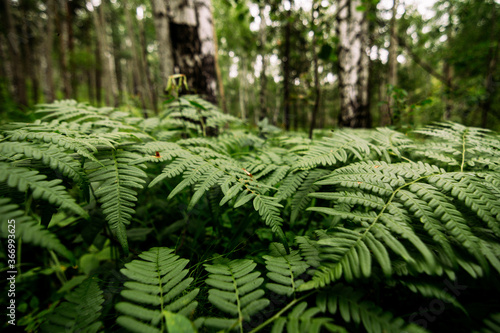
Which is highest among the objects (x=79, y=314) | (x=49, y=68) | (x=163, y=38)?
(x=49, y=68)

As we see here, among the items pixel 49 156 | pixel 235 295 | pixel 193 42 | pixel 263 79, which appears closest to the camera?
pixel 235 295

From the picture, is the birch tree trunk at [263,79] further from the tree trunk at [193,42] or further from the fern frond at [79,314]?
the fern frond at [79,314]

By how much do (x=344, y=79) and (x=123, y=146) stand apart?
154 inches

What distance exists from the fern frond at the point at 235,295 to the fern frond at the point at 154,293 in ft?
0.26

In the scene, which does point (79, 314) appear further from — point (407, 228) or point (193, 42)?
point (193, 42)

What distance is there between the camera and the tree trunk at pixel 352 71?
3729mm

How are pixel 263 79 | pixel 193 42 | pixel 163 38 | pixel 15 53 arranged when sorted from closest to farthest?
pixel 193 42, pixel 163 38, pixel 263 79, pixel 15 53

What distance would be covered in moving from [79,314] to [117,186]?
0.50 m

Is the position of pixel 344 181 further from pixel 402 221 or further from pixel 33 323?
pixel 33 323

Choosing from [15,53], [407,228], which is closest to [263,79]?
[407,228]

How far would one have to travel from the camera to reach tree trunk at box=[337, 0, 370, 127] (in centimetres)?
373

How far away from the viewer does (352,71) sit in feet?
12.3

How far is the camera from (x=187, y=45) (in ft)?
7.99

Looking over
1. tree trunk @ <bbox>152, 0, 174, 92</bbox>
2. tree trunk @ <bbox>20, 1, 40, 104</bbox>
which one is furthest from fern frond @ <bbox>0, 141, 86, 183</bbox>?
tree trunk @ <bbox>20, 1, 40, 104</bbox>
